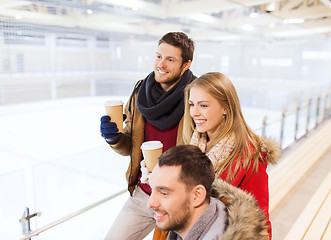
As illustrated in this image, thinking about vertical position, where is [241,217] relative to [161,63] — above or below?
below

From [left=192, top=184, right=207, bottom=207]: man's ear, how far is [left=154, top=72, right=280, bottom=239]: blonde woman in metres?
0.24

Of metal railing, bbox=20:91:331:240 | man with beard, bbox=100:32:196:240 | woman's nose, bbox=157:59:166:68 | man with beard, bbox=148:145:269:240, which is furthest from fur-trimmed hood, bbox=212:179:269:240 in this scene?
metal railing, bbox=20:91:331:240

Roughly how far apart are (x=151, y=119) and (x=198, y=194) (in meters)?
0.67

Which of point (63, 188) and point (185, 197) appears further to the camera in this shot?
point (63, 188)

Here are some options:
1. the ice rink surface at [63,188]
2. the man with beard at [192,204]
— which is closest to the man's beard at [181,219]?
the man with beard at [192,204]

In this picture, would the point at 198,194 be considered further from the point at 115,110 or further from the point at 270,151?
the point at 115,110

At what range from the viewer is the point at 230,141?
1103mm

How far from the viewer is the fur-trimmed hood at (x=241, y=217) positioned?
780mm

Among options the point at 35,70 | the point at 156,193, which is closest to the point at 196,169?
the point at 156,193

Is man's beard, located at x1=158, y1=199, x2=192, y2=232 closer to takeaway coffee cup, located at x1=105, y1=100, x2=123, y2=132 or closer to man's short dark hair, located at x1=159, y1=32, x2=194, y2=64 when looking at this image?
takeaway coffee cup, located at x1=105, y1=100, x2=123, y2=132

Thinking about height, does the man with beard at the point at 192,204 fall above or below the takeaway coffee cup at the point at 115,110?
below

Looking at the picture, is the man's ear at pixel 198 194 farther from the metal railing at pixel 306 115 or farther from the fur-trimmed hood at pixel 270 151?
the metal railing at pixel 306 115

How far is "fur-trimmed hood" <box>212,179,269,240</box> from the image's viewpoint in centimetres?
78

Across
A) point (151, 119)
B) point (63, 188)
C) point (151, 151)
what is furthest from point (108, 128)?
point (63, 188)
